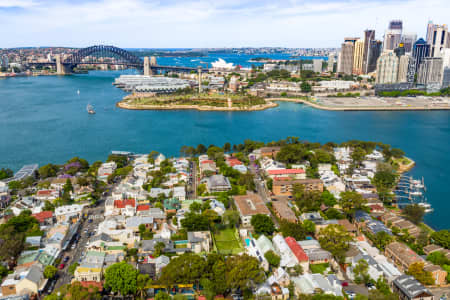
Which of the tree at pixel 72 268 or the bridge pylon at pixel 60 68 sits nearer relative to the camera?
the tree at pixel 72 268

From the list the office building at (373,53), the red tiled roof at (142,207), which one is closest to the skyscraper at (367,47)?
the office building at (373,53)

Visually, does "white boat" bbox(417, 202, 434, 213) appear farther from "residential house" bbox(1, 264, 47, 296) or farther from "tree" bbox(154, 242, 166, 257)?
"residential house" bbox(1, 264, 47, 296)

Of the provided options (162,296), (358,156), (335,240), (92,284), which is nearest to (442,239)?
(335,240)

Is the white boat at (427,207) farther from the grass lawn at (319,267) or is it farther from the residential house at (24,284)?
the residential house at (24,284)

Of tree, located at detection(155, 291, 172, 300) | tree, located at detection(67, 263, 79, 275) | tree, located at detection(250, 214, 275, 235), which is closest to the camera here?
tree, located at detection(155, 291, 172, 300)

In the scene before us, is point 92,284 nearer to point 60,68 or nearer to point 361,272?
point 361,272

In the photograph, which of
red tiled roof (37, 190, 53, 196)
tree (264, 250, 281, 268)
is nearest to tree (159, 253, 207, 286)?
tree (264, 250, 281, 268)

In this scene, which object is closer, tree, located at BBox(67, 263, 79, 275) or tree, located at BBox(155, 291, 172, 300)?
tree, located at BBox(155, 291, 172, 300)
